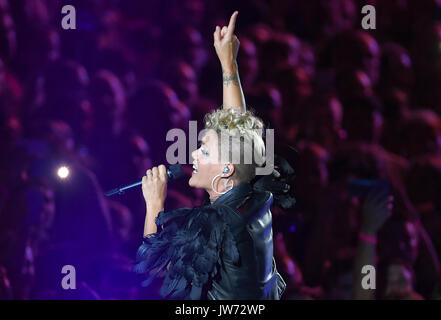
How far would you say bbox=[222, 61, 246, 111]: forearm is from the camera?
2.09 metres

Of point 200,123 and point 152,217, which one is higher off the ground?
point 200,123

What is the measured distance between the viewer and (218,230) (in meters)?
1.70

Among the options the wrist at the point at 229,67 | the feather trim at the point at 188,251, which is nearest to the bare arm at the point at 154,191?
the feather trim at the point at 188,251

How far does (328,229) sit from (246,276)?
1.84m

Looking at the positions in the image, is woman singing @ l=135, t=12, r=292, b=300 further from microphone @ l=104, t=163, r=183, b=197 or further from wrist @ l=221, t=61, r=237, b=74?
wrist @ l=221, t=61, r=237, b=74

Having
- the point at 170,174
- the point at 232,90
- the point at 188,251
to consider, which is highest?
the point at 232,90

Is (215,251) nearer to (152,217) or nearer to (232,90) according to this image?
(152,217)

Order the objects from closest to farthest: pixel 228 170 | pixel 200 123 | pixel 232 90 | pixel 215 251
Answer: pixel 215 251 < pixel 228 170 < pixel 232 90 < pixel 200 123

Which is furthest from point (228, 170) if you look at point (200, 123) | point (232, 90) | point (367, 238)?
point (200, 123)

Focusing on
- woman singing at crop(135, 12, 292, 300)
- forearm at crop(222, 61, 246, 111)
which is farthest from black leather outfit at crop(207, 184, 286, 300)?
forearm at crop(222, 61, 246, 111)

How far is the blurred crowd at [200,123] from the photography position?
10.1ft

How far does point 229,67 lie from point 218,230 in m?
0.67

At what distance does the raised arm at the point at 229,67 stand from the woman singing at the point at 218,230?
172 mm

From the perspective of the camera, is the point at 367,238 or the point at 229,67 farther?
the point at 367,238
